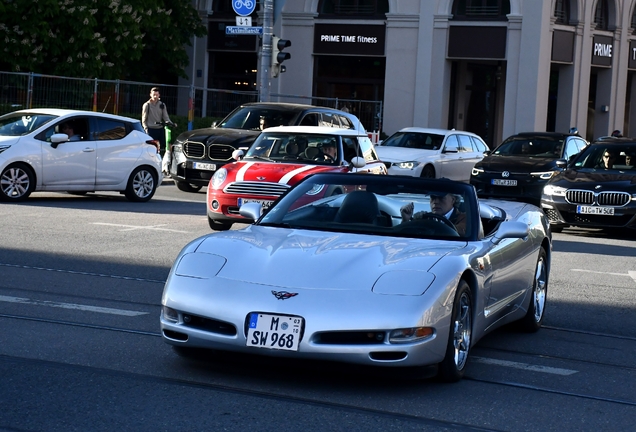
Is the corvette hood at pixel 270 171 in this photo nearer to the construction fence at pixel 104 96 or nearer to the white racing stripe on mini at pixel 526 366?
the white racing stripe on mini at pixel 526 366

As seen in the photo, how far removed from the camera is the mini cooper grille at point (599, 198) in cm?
1750

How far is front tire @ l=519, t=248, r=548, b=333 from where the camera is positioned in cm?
891

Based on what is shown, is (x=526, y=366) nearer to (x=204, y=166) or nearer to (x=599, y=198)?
(x=599, y=198)

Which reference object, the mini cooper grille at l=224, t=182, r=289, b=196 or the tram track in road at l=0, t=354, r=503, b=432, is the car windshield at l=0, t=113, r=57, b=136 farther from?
the tram track in road at l=0, t=354, r=503, b=432

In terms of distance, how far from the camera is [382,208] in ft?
25.9

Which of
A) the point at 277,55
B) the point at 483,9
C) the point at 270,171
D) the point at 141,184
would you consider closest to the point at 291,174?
the point at 270,171

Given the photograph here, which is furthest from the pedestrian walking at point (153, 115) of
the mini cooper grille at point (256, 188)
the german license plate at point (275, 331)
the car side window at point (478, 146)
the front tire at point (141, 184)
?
the german license plate at point (275, 331)

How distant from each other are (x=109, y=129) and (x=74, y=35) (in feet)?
45.6

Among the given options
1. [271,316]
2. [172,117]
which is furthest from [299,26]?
[271,316]

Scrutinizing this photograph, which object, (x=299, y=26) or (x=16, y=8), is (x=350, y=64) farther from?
(x=16, y=8)

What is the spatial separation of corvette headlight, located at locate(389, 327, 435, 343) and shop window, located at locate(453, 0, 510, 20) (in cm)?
3368

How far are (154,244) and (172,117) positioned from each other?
1754 centimetres

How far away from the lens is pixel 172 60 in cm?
3834

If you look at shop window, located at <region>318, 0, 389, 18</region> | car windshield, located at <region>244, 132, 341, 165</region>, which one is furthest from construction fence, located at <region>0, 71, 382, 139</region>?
car windshield, located at <region>244, 132, 341, 165</region>
